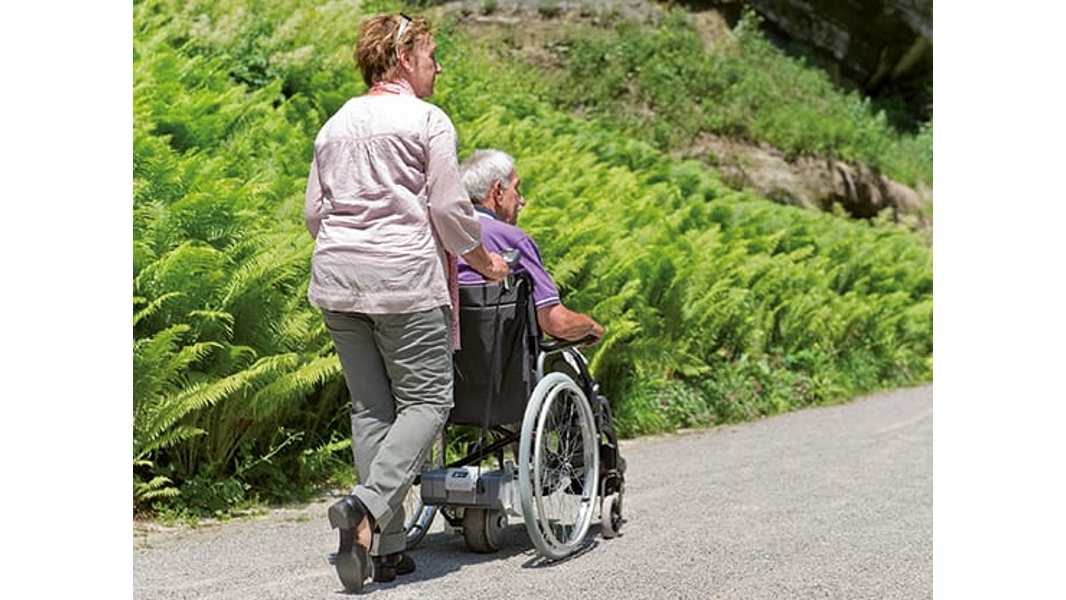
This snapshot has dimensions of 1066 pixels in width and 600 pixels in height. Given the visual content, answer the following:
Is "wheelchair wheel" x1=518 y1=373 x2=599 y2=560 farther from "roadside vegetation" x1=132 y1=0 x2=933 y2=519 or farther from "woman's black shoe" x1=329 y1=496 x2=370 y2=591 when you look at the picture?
"roadside vegetation" x1=132 y1=0 x2=933 y2=519

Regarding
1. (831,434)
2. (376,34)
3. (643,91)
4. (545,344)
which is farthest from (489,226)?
(643,91)

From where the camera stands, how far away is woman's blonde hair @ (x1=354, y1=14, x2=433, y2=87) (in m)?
4.39

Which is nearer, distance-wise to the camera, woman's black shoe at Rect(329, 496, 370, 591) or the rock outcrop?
woman's black shoe at Rect(329, 496, 370, 591)

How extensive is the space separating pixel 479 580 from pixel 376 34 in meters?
1.93

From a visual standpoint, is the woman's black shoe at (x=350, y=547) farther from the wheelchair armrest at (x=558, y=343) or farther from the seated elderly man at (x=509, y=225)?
the seated elderly man at (x=509, y=225)

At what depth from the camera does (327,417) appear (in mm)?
6441

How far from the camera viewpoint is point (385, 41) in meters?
4.39

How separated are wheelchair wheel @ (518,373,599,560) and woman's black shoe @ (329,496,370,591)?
23.6 inches

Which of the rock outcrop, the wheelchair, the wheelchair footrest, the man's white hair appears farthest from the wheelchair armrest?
the rock outcrop

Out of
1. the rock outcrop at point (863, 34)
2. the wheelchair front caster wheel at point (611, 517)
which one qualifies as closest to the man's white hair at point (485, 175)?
the wheelchair front caster wheel at point (611, 517)

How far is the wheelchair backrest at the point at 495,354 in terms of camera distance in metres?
4.71

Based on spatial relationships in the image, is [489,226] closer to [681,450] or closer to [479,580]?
[479,580]

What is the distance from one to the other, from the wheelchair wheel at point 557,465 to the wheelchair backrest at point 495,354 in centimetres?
13

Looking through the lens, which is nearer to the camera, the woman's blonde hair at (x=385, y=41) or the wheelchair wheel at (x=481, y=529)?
the woman's blonde hair at (x=385, y=41)
